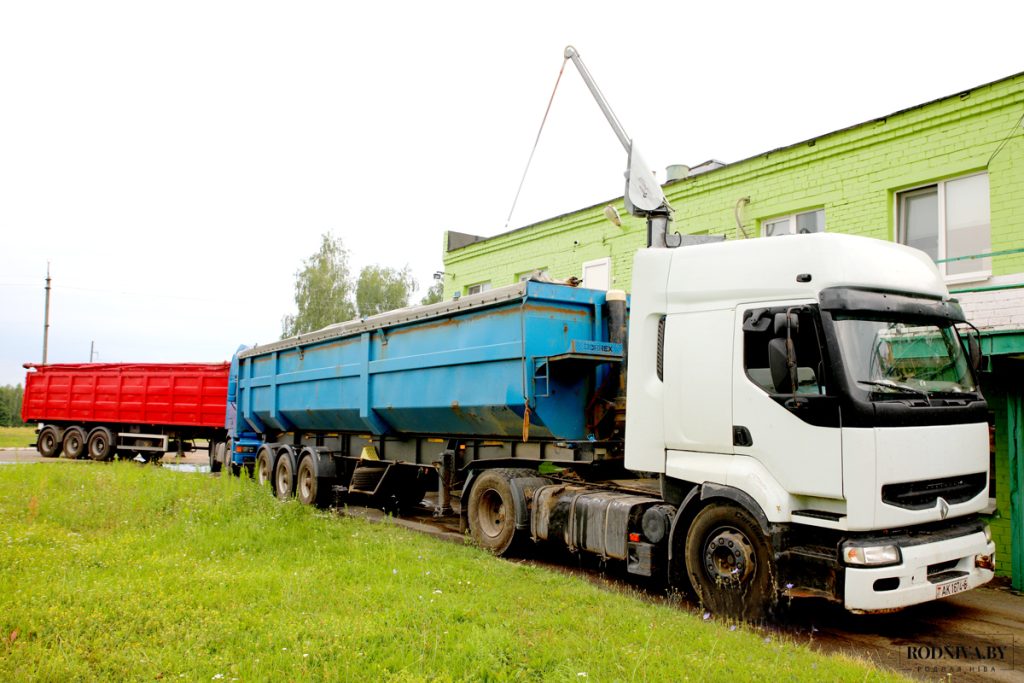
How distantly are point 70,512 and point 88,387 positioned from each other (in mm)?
15435

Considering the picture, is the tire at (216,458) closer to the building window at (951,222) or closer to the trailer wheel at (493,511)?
the trailer wheel at (493,511)

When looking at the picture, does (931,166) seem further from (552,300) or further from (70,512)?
(70,512)

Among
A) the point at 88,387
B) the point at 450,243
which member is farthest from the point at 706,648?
the point at 88,387

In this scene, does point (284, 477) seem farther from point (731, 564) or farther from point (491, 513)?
point (731, 564)

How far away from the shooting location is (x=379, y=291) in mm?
45875

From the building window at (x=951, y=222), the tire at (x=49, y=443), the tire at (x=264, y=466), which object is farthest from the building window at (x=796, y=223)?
the tire at (x=49, y=443)

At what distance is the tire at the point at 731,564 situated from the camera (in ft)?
18.6

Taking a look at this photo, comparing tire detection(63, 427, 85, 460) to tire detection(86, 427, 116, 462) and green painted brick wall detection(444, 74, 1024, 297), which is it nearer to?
tire detection(86, 427, 116, 462)

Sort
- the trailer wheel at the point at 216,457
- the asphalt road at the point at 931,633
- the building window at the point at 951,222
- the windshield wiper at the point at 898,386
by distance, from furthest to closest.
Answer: the trailer wheel at the point at 216,457
the building window at the point at 951,222
the windshield wiper at the point at 898,386
the asphalt road at the point at 931,633

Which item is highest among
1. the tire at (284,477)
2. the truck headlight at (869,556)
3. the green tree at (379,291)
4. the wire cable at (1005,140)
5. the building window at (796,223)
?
the green tree at (379,291)

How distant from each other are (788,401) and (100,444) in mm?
22407

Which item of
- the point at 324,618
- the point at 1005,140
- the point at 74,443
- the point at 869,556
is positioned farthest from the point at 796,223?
the point at 74,443

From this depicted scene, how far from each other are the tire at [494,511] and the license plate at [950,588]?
411cm

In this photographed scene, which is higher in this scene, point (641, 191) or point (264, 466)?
point (641, 191)
